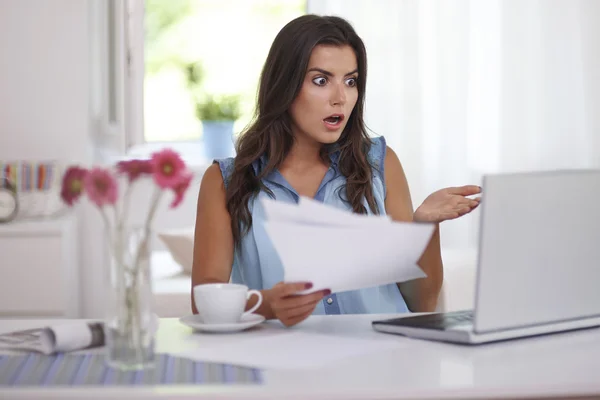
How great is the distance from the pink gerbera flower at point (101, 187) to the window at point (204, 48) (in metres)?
3.26

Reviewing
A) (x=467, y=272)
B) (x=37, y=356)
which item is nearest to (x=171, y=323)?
(x=37, y=356)

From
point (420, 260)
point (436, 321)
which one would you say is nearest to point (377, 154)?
point (420, 260)

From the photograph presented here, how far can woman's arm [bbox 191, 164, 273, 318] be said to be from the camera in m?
1.74

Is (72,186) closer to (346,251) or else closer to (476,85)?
(346,251)

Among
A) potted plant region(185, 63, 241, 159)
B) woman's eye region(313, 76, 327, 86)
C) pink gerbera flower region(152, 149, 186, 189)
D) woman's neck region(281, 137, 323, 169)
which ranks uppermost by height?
potted plant region(185, 63, 241, 159)

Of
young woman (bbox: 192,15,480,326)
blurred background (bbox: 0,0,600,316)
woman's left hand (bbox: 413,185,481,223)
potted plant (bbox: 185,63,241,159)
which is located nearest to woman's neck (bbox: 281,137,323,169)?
young woman (bbox: 192,15,480,326)

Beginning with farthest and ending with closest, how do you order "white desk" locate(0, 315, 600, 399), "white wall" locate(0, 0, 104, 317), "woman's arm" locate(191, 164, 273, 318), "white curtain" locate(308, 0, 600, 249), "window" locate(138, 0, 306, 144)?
"window" locate(138, 0, 306, 144)
"white curtain" locate(308, 0, 600, 249)
"white wall" locate(0, 0, 104, 317)
"woman's arm" locate(191, 164, 273, 318)
"white desk" locate(0, 315, 600, 399)

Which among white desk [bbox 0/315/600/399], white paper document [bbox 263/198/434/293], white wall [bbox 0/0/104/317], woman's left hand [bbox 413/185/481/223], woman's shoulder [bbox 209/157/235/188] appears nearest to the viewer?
white desk [bbox 0/315/600/399]

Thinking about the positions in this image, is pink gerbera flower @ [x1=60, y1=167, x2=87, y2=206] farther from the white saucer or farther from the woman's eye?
the woman's eye

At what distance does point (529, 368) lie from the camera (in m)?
1.05

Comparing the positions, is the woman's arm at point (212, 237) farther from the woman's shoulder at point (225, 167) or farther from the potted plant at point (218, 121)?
the potted plant at point (218, 121)

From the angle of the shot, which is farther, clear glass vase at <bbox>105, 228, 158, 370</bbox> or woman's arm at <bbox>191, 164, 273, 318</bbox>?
woman's arm at <bbox>191, 164, 273, 318</bbox>

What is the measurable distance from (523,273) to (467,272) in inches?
68.5

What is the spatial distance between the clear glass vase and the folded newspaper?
0.15 meters
